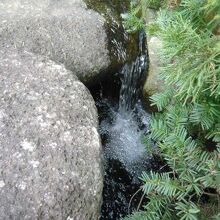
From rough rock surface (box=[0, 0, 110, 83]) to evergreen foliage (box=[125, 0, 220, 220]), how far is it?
32.7 inches

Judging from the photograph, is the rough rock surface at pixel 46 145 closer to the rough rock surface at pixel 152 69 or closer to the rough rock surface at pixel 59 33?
the rough rock surface at pixel 59 33

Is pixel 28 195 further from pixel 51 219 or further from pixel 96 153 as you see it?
pixel 96 153

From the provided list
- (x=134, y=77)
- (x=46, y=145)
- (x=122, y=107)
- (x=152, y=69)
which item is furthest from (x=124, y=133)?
(x=46, y=145)

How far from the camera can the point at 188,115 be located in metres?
2.01

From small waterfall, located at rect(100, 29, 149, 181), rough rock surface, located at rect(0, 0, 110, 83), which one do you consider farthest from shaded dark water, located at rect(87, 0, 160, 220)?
rough rock surface, located at rect(0, 0, 110, 83)

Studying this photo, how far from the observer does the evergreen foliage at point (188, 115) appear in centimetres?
167

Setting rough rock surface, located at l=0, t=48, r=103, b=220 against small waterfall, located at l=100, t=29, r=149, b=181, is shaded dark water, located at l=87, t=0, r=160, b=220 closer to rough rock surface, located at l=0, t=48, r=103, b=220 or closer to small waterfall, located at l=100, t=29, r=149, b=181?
small waterfall, located at l=100, t=29, r=149, b=181

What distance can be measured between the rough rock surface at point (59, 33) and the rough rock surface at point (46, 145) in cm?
43

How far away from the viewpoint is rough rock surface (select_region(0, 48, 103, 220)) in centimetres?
163

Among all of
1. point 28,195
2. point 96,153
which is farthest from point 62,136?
point 28,195

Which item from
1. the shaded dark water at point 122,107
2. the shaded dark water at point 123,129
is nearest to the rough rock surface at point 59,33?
the shaded dark water at point 122,107

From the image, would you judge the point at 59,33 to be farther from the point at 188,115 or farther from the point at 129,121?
the point at 188,115

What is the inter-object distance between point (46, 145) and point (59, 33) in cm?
116

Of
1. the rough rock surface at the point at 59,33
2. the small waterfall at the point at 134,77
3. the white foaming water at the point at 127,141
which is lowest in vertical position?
the white foaming water at the point at 127,141
